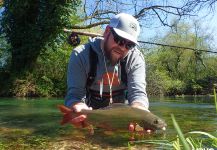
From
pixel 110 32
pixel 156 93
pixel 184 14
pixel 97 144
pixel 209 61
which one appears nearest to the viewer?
pixel 110 32

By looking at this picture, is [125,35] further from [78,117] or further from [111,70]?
[78,117]

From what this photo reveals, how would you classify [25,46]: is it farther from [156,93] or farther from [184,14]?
[156,93]

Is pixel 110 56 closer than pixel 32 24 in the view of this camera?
Yes

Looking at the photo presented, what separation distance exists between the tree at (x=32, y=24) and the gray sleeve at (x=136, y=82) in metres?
22.5

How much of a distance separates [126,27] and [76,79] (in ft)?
2.40

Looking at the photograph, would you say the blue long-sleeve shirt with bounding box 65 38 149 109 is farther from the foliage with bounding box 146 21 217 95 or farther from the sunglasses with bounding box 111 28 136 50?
the foliage with bounding box 146 21 217 95

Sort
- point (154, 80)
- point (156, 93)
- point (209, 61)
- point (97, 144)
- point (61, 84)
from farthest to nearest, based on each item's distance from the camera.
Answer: point (209, 61)
point (154, 80)
point (156, 93)
point (61, 84)
point (97, 144)

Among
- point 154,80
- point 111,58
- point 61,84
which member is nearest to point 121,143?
point 111,58

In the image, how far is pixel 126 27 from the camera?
3.89 m

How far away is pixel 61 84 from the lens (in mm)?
30875

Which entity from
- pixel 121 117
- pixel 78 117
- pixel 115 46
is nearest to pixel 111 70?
pixel 115 46

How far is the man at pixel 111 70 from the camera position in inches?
154

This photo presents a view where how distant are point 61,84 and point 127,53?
27.0 m

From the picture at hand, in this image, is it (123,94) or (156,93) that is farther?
(156,93)
